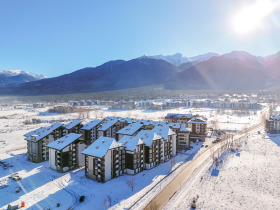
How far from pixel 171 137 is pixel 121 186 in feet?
54.1

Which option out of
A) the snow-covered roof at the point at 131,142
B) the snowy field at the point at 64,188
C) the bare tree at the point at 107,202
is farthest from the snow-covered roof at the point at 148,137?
the bare tree at the point at 107,202

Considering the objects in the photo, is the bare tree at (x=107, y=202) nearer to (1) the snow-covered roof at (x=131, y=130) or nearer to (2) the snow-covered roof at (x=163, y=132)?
(2) the snow-covered roof at (x=163, y=132)

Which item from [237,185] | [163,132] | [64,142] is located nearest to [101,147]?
[64,142]

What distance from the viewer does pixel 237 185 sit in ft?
95.5

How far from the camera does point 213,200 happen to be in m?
25.2

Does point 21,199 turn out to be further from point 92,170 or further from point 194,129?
point 194,129

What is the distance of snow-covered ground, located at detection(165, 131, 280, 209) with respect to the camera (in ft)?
80.5

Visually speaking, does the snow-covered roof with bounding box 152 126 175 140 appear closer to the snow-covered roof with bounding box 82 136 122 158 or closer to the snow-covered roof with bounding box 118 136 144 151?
the snow-covered roof with bounding box 118 136 144 151

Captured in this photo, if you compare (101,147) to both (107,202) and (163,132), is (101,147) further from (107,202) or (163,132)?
(163,132)

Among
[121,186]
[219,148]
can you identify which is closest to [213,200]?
[121,186]

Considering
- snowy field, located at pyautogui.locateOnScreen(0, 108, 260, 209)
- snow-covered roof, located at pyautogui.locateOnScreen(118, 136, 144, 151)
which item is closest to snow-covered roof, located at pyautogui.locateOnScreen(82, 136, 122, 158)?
snow-covered roof, located at pyautogui.locateOnScreen(118, 136, 144, 151)

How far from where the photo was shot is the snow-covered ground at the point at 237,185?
2453cm

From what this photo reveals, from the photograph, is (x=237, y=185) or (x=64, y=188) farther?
(x=237, y=185)

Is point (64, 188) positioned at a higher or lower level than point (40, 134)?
lower
